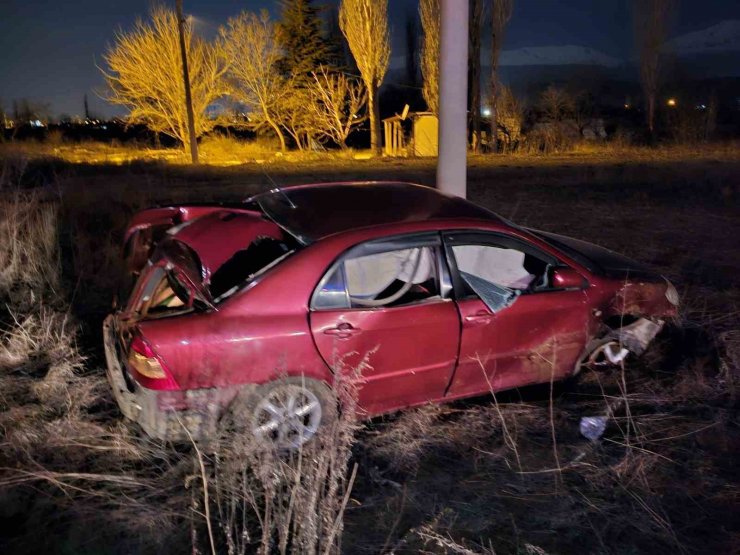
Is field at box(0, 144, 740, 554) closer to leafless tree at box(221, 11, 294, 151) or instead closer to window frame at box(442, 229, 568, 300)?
window frame at box(442, 229, 568, 300)

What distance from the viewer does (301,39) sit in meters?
39.6

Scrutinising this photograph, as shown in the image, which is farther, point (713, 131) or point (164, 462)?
point (713, 131)

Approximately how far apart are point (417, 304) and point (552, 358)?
43.0 inches

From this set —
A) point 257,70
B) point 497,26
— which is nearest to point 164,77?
point 257,70

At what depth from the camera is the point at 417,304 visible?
3877 millimetres

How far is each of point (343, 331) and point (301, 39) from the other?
1536 inches

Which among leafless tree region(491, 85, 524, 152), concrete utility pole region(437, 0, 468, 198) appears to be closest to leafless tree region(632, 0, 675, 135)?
leafless tree region(491, 85, 524, 152)

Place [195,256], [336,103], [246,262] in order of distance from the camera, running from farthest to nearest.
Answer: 1. [336,103]
2. [246,262]
3. [195,256]

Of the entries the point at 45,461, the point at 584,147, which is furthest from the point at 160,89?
the point at 45,461

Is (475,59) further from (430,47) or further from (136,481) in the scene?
(136,481)

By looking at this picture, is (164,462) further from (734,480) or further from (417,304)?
(734,480)

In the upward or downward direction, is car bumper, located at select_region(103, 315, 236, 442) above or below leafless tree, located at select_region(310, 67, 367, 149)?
below

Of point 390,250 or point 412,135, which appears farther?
point 412,135

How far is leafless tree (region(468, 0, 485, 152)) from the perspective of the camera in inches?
1318
